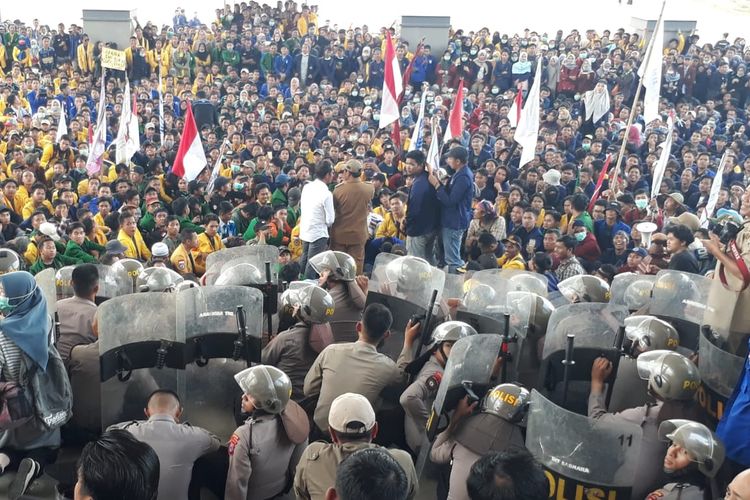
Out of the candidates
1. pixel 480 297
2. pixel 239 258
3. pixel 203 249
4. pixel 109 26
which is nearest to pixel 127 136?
pixel 203 249

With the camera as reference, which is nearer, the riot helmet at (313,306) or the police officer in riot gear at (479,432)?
the police officer in riot gear at (479,432)

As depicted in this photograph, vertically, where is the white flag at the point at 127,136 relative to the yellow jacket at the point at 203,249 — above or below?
above

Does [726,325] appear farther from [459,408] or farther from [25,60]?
[25,60]

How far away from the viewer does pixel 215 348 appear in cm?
486

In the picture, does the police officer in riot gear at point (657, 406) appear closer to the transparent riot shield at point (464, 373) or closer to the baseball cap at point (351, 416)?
the transparent riot shield at point (464, 373)

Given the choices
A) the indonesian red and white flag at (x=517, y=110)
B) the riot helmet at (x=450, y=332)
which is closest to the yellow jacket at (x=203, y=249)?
the riot helmet at (x=450, y=332)

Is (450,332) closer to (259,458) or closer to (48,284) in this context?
(259,458)

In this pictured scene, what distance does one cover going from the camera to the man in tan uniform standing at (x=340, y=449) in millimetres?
3566

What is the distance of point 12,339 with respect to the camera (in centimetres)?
379

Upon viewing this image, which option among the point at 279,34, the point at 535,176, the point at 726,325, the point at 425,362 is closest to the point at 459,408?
the point at 425,362

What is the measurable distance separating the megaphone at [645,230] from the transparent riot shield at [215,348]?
4.87 m

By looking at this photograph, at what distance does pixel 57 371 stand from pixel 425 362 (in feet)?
6.63

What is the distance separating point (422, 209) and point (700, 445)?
4650 mm

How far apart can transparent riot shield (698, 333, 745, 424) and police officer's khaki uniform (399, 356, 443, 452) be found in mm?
1585
